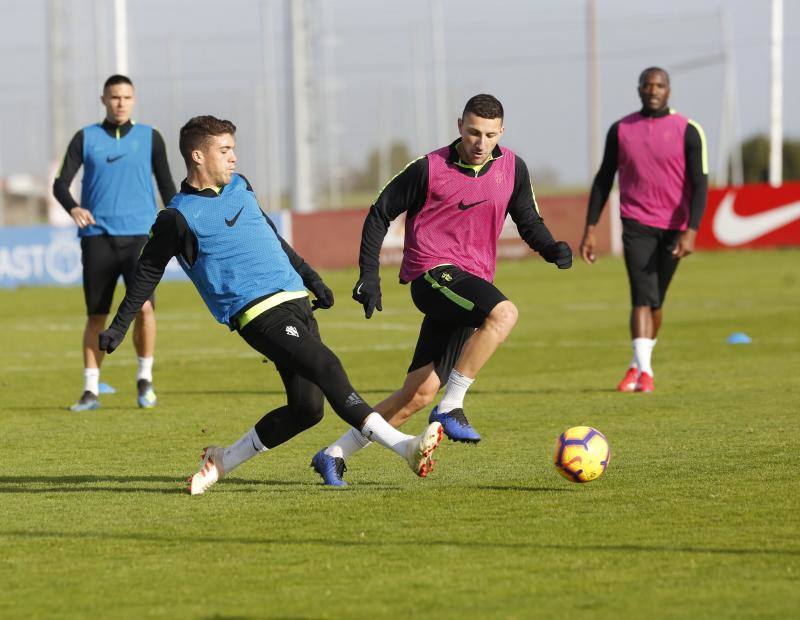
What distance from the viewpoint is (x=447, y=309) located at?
8.19 m

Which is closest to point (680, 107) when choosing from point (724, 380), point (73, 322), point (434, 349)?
point (73, 322)

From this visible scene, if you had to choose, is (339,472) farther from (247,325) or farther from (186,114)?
(186,114)

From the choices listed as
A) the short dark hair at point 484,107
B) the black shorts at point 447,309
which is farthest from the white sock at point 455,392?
the short dark hair at point 484,107

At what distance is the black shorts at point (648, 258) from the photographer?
39.9ft

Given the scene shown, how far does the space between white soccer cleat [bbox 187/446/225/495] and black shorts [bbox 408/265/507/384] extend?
3.79 feet

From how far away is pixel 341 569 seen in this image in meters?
5.97

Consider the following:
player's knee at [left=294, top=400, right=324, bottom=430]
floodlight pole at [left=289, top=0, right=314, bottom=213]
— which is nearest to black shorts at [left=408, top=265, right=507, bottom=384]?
player's knee at [left=294, top=400, right=324, bottom=430]

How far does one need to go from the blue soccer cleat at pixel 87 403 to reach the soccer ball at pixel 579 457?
4996 millimetres

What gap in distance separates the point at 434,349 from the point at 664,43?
47.8 m

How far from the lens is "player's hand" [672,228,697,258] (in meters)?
12.0

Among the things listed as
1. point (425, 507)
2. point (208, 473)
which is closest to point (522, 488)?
point (425, 507)

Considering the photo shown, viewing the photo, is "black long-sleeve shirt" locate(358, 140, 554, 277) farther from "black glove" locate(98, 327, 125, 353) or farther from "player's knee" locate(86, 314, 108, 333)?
"player's knee" locate(86, 314, 108, 333)

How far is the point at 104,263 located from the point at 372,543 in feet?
19.5

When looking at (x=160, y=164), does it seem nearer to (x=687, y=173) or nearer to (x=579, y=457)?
(x=687, y=173)
